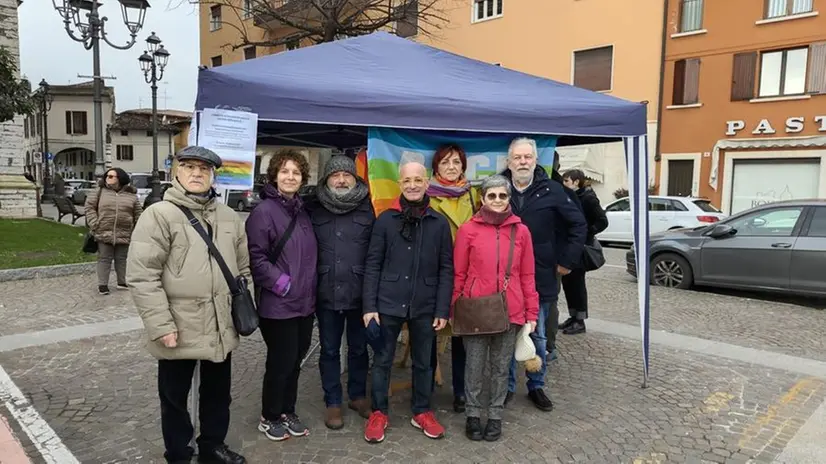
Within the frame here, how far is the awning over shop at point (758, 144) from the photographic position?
1636 cm

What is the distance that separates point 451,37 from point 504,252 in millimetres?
22956

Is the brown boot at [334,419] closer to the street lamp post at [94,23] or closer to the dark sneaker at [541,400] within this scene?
the dark sneaker at [541,400]

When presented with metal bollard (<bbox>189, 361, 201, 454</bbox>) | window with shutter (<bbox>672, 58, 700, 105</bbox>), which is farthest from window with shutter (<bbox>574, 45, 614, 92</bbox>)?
metal bollard (<bbox>189, 361, 201, 454</bbox>)

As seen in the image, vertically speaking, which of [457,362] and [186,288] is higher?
[186,288]

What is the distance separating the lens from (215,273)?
2957 mm

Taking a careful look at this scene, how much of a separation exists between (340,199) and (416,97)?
897 mm

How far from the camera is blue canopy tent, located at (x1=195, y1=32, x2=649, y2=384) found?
3533 mm

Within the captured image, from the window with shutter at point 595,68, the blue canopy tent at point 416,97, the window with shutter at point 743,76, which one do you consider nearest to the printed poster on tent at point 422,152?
the blue canopy tent at point 416,97

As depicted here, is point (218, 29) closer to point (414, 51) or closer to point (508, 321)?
point (414, 51)

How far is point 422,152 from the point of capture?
13.5 ft

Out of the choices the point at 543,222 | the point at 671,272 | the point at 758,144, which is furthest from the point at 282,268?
the point at 758,144

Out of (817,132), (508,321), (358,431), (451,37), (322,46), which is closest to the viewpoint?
(508,321)

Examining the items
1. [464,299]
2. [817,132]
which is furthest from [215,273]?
[817,132]

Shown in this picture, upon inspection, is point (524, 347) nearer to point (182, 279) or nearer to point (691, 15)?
point (182, 279)
